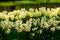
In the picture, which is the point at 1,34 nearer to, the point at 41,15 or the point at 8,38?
the point at 8,38

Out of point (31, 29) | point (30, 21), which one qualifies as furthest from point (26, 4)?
point (31, 29)

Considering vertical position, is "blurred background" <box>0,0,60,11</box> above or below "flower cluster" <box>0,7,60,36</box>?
below

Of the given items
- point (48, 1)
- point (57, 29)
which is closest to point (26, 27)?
point (57, 29)

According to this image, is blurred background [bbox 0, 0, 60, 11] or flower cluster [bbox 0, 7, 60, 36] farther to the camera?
blurred background [bbox 0, 0, 60, 11]

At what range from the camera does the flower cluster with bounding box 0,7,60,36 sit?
4148 millimetres

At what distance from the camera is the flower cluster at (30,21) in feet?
13.6

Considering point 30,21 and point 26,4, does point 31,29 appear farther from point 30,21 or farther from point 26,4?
point 26,4

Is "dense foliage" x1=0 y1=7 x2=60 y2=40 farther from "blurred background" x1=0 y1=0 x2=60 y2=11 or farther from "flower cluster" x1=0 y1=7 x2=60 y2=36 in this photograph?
"blurred background" x1=0 y1=0 x2=60 y2=11

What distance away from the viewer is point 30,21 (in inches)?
169

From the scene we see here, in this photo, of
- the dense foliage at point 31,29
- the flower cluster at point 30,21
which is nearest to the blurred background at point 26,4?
the flower cluster at point 30,21

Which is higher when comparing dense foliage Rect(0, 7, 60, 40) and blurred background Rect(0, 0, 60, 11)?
dense foliage Rect(0, 7, 60, 40)

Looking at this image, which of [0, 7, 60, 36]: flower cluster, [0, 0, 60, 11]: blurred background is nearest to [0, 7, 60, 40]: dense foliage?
[0, 7, 60, 36]: flower cluster

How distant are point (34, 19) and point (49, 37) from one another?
0.39 metres

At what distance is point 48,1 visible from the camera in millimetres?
8594
